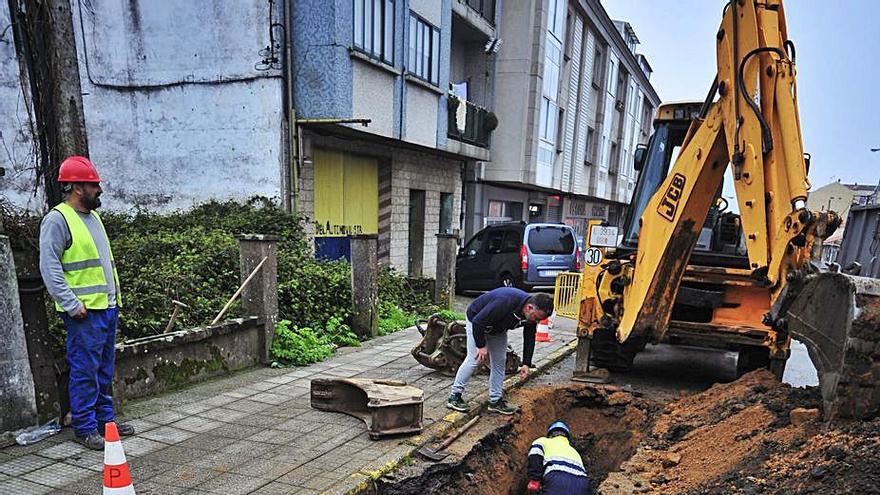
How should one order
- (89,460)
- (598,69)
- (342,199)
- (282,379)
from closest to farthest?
(89,460) → (282,379) → (342,199) → (598,69)

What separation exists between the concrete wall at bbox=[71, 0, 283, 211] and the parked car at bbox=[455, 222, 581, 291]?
20.1 ft

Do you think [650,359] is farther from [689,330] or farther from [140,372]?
[140,372]

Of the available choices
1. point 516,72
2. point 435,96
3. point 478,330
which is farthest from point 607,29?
point 478,330

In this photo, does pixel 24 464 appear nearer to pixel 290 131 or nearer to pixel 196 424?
pixel 196 424

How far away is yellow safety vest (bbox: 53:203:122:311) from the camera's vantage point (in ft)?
12.5

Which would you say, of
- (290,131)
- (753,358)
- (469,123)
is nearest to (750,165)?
(753,358)

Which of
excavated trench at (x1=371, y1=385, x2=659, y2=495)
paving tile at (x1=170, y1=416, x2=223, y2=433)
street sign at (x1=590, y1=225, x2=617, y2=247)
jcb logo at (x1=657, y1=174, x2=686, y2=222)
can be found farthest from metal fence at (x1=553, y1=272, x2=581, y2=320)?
paving tile at (x1=170, y1=416, x2=223, y2=433)

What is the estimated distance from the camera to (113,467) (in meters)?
2.75

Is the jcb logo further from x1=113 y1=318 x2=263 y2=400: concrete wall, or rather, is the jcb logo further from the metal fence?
the metal fence

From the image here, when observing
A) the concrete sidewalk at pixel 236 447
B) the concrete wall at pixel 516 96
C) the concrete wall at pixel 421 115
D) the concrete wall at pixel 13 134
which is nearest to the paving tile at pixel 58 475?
the concrete sidewalk at pixel 236 447

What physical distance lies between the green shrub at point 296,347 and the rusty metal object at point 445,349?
130 centimetres

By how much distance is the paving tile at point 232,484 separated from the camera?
3461 millimetres

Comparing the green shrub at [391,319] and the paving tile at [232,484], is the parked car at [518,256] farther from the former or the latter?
the paving tile at [232,484]

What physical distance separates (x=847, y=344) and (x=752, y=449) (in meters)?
1.01
